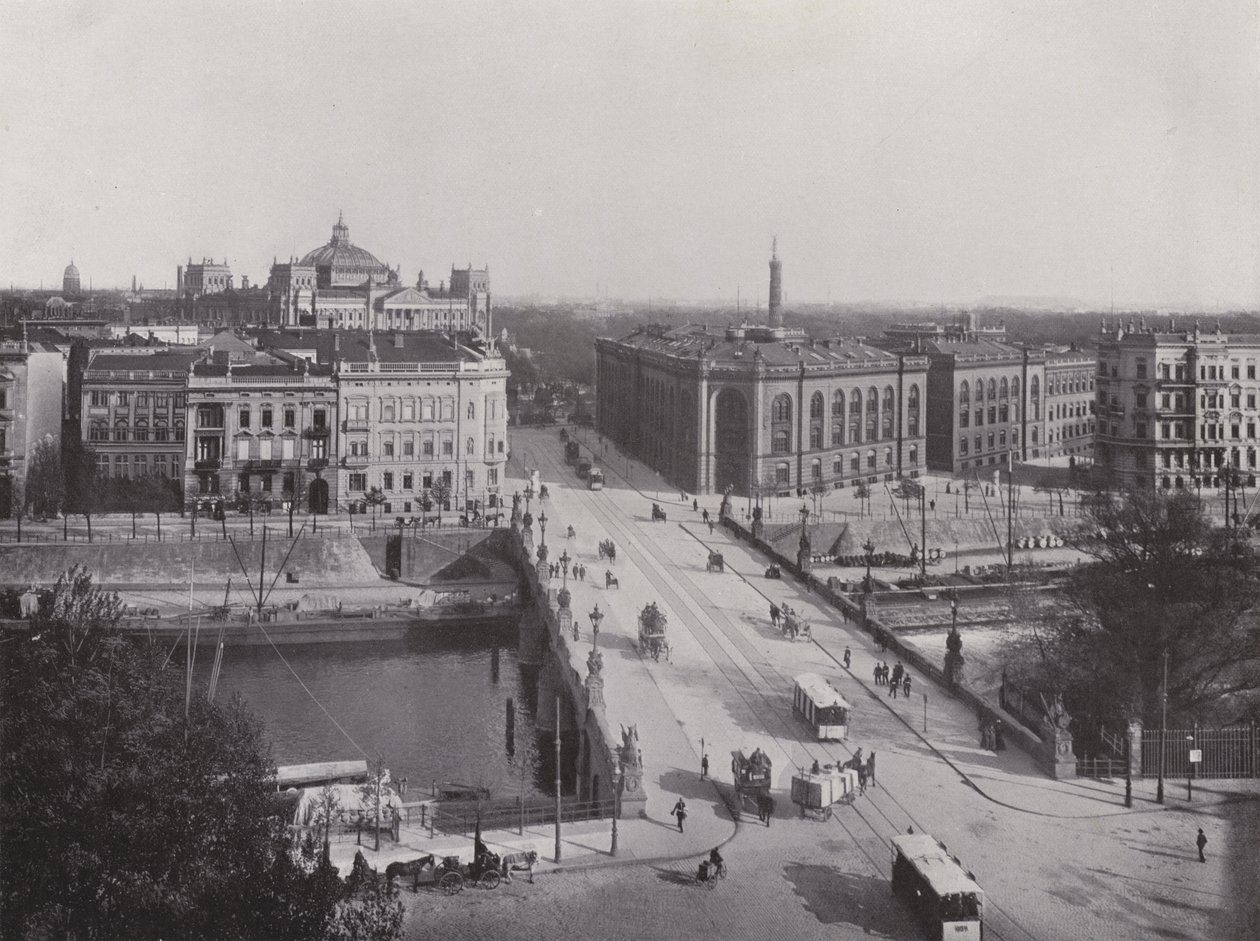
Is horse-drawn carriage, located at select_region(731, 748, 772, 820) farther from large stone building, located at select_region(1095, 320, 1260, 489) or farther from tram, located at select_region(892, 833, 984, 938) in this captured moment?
large stone building, located at select_region(1095, 320, 1260, 489)

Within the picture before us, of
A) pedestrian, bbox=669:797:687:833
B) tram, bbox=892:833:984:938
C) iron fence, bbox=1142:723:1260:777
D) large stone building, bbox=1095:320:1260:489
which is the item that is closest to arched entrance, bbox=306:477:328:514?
large stone building, bbox=1095:320:1260:489

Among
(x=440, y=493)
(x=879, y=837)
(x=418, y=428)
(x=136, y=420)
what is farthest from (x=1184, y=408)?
(x=879, y=837)

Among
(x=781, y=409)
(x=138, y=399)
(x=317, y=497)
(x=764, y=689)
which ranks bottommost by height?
(x=764, y=689)

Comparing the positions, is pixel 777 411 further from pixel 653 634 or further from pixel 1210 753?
pixel 1210 753

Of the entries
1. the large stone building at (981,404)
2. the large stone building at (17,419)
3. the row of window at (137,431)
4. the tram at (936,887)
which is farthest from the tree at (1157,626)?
the large stone building at (981,404)

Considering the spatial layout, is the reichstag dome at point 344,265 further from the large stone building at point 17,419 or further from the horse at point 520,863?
the horse at point 520,863

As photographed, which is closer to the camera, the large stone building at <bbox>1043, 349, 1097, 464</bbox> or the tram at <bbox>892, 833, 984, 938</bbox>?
the tram at <bbox>892, 833, 984, 938</bbox>
